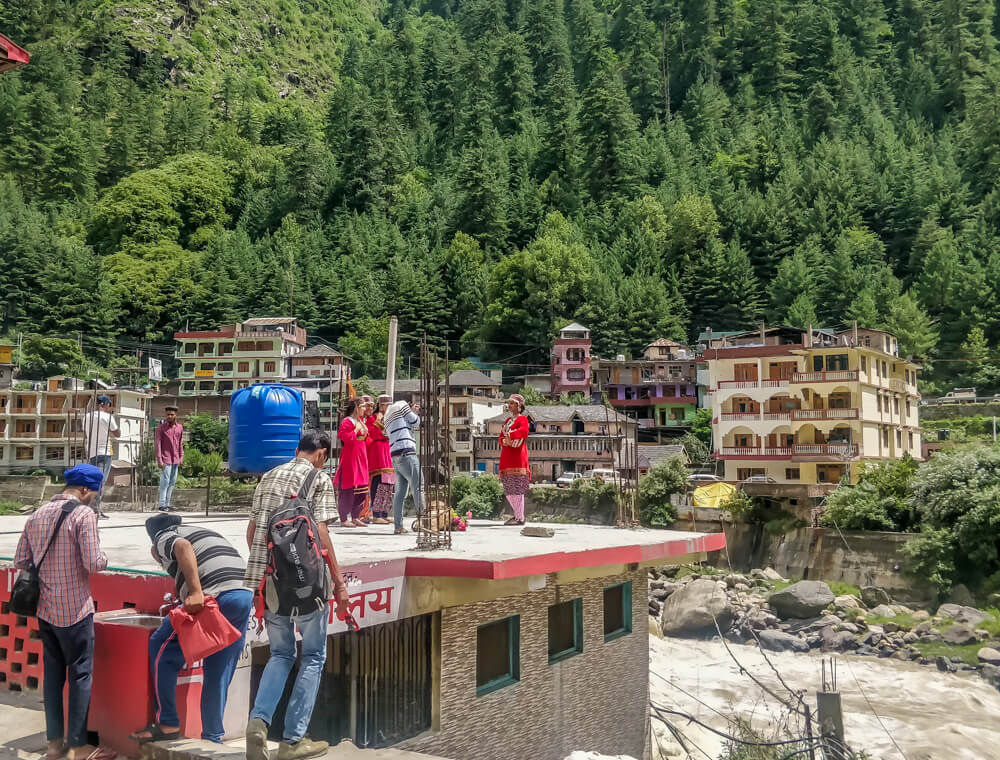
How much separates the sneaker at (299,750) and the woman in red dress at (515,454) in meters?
6.47

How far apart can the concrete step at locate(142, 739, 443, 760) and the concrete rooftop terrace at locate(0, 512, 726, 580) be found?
1537 mm

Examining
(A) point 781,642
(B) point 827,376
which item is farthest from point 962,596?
(B) point 827,376

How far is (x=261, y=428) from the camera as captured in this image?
40.3 ft

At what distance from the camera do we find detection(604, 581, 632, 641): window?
11189mm

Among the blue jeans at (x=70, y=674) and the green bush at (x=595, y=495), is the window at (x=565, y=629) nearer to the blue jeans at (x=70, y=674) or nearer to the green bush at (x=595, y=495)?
the blue jeans at (x=70, y=674)

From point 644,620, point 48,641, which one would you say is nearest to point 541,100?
point 644,620

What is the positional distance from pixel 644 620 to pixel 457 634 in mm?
5124

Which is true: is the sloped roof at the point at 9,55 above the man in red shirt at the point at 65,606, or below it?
above

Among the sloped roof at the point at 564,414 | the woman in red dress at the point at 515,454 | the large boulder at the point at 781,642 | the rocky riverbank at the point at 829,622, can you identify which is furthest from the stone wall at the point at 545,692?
the sloped roof at the point at 564,414

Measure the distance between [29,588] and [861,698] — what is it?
20776mm

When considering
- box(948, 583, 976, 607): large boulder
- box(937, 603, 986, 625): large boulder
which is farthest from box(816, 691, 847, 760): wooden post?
box(948, 583, 976, 607): large boulder

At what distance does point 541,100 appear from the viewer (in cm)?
10350

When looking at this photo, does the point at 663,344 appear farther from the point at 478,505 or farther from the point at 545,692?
the point at 545,692

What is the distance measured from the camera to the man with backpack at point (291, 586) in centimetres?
488
